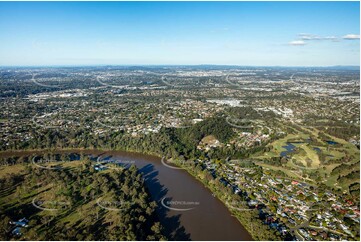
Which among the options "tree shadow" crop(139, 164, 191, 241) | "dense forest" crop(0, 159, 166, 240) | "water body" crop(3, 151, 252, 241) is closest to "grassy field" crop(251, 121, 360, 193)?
"water body" crop(3, 151, 252, 241)

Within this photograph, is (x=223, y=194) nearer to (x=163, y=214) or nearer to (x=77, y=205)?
(x=163, y=214)

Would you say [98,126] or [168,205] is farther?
[98,126]

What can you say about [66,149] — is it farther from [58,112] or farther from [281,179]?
[281,179]

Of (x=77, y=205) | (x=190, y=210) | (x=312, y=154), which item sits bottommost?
(x=190, y=210)

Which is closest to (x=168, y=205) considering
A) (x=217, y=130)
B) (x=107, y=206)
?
(x=107, y=206)

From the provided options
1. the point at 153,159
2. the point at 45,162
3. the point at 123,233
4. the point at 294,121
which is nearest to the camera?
the point at 123,233

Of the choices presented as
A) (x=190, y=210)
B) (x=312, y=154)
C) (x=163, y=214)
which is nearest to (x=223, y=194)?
(x=190, y=210)

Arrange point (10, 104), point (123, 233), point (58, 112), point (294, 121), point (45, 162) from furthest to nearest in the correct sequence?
point (10, 104) → point (58, 112) → point (294, 121) → point (45, 162) → point (123, 233)
